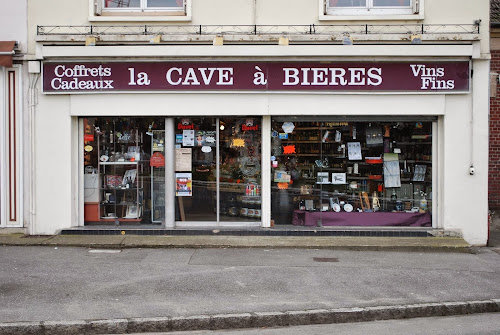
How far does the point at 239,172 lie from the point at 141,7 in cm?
400

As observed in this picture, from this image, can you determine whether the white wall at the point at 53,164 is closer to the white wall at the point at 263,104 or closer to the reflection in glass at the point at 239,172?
the white wall at the point at 263,104

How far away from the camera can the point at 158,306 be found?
7301 millimetres

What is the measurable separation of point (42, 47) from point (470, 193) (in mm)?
9064

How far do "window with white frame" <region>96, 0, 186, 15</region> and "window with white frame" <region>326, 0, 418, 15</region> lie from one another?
3146 mm

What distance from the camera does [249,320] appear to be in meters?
6.91

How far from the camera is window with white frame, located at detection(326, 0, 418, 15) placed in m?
11.8

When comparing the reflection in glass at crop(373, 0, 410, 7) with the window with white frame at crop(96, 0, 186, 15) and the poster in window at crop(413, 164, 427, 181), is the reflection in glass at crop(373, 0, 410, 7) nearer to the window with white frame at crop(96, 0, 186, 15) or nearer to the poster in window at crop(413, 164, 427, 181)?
the poster in window at crop(413, 164, 427, 181)

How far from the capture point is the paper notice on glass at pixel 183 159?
1209cm

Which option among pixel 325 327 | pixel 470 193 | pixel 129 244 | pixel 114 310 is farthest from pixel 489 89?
pixel 114 310

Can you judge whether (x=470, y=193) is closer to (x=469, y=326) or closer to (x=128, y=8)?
(x=469, y=326)

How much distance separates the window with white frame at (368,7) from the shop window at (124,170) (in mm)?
4341

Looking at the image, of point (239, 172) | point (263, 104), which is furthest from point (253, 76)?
point (239, 172)

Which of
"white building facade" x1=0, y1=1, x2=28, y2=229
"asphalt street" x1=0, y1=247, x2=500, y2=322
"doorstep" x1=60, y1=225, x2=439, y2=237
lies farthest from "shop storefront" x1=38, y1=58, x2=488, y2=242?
"asphalt street" x1=0, y1=247, x2=500, y2=322

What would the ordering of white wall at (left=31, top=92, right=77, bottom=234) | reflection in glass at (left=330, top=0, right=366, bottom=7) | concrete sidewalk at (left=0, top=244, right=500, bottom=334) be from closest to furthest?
concrete sidewalk at (left=0, top=244, right=500, bottom=334) < white wall at (left=31, top=92, right=77, bottom=234) < reflection in glass at (left=330, top=0, right=366, bottom=7)
